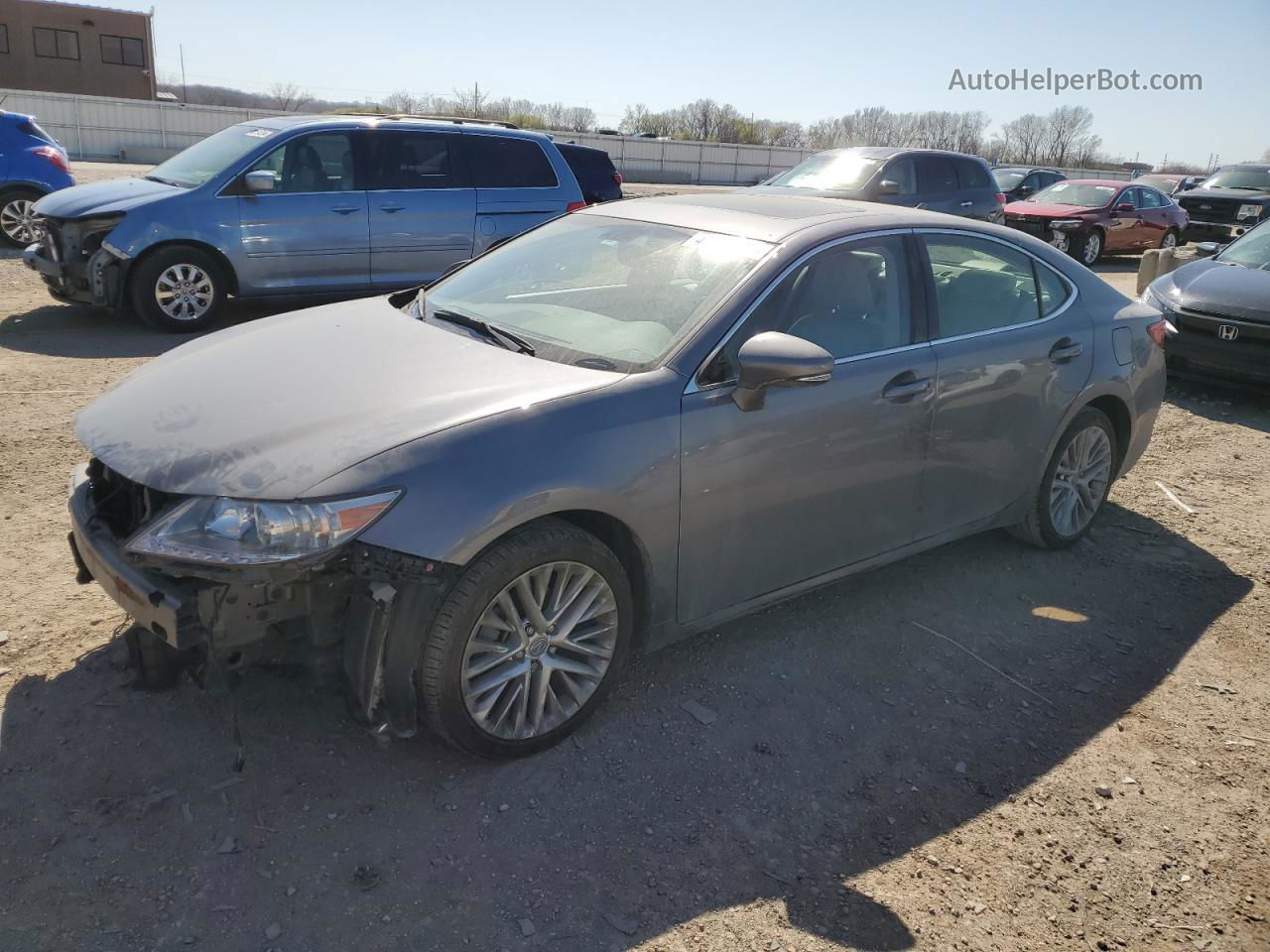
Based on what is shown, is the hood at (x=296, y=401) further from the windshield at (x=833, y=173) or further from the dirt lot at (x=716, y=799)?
the windshield at (x=833, y=173)

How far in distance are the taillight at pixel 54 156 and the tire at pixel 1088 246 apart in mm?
15474

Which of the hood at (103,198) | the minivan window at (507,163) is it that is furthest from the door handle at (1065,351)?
the hood at (103,198)

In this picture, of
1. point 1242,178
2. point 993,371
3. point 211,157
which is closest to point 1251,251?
point 993,371

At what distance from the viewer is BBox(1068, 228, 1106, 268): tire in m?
17.6

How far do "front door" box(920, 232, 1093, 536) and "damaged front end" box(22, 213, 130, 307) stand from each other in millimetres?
6673

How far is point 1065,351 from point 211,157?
736cm

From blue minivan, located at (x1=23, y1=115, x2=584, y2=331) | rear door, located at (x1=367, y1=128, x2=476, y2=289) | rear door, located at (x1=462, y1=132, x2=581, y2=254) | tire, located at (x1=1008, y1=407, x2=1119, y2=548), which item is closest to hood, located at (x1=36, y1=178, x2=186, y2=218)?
blue minivan, located at (x1=23, y1=115, x2=584, y2=331)

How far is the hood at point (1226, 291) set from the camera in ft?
26.1

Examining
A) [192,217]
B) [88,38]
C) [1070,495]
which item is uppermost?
[88,38]

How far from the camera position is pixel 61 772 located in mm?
2941

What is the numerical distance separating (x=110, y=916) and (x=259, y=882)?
347mm

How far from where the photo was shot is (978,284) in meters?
4.37

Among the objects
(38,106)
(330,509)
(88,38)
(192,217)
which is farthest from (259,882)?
(88,38)

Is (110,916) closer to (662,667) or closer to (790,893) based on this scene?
(790,893)
